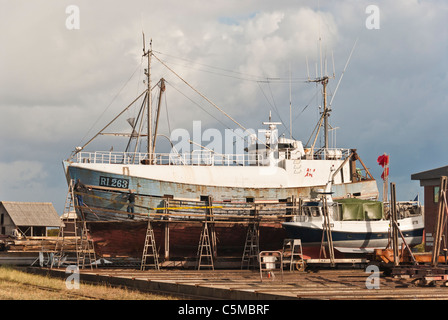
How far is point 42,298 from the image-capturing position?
64.3ft

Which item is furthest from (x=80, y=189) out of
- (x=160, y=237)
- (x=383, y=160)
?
(x=383, y=160)

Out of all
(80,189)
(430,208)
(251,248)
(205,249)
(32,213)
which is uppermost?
(80,189)

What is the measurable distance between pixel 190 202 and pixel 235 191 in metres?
2.99

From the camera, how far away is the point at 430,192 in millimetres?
35688

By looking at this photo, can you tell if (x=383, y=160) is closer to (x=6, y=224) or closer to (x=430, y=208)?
(x=430, y=208)

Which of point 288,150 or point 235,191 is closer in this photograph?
point 235,191

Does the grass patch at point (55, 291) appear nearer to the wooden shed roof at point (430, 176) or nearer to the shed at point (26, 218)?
the wooden shed roof at point (430, 176)

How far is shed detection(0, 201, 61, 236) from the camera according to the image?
54375mm

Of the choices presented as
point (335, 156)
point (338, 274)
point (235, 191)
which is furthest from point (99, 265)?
point (335, 156)

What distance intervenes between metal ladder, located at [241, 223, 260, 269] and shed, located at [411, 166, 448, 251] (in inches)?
386

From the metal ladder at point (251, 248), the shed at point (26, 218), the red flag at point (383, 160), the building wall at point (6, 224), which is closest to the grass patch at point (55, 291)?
the metal ladder at point (251, 248)

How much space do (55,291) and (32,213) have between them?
118 ft
